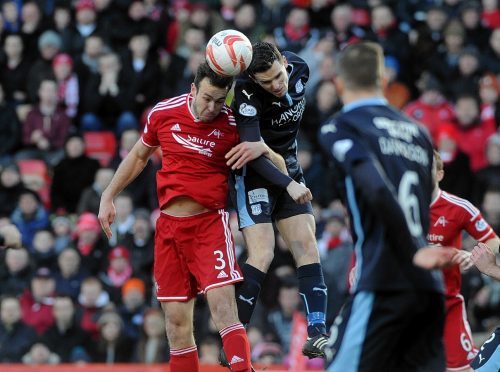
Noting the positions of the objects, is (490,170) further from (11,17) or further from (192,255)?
(11,17)

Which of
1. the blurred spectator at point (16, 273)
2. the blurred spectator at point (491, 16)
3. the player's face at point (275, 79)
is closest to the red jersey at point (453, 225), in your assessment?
the player's face at point (275, 79)

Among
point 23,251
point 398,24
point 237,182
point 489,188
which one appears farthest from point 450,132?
point 237,182

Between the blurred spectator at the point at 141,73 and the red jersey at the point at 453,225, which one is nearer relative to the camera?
the red jersey at the point at 453,225

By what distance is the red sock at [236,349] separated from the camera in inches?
339

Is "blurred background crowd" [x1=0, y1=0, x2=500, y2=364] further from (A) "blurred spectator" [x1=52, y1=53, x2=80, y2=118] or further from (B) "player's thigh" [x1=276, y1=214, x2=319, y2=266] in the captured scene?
(B) "player's thigh" [x1=276, y1=214, x2=319, y2=266]

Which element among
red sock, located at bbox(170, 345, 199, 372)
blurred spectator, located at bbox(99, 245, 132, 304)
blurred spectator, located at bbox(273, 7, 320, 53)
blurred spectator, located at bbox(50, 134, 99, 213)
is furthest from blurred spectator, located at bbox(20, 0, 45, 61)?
red sock, located at bbox(170, 345, 199, 372)

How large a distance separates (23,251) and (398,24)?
635 centimetres

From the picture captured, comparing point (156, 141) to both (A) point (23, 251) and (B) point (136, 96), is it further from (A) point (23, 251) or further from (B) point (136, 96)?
(B) point (136, 96)

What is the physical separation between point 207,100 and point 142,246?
271 inches

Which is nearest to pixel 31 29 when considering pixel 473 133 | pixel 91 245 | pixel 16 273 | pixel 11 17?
pixel 11 17

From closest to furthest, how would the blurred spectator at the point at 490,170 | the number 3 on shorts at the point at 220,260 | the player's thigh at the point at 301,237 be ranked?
the number 3 on shorts at the point at 220,260 → the player's thigh at the point at 301,237 → the blurred spectator at the point at 490,170

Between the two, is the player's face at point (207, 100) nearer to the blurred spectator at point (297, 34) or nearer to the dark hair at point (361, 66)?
the dark hair at point (361, 66)

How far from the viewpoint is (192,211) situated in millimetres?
8938

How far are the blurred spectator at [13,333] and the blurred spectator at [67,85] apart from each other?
12.8 feet
